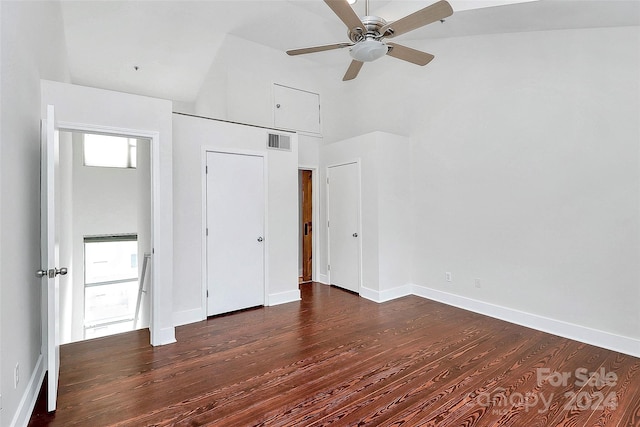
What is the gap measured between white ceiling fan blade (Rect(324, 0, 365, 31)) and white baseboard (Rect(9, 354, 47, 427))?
10.8 feet

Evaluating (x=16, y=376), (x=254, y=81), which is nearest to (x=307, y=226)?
(x=254, y=81)

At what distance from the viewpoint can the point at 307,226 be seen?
585 centimetres

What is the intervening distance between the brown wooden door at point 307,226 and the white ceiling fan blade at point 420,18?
352 cm

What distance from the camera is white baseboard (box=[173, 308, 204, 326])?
3.62 meters

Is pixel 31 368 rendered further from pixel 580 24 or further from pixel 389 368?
pixel 580 24

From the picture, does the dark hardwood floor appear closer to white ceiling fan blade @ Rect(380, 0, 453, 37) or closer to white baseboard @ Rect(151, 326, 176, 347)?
white baseboard @ Rect(151, 326, 176, 347)

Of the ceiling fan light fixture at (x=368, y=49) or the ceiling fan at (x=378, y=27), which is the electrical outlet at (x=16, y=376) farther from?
the ceiling fan light fixture at (x=368, y=49)

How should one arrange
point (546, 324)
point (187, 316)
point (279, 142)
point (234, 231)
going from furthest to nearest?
point (279, 142), point (234, 231), point (187, 316), point (546, 324)

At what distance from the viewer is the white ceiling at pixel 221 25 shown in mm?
3004

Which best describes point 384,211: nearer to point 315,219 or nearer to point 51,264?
point 315,219

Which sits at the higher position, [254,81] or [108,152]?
[254,81]

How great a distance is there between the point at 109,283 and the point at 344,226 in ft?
20.3

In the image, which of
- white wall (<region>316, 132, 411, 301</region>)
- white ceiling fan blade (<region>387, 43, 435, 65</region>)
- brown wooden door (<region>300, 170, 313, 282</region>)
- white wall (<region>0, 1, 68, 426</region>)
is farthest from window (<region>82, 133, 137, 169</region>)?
white ceiling fan blade (<region>387, 43, 435, 65</region>)

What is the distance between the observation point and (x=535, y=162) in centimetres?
348
